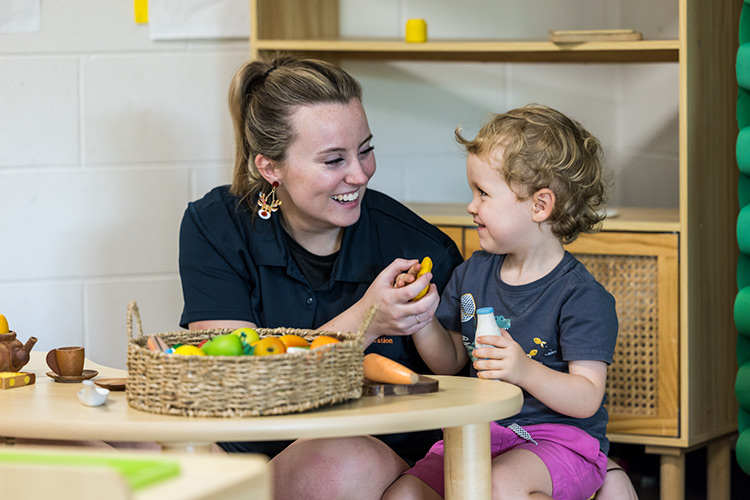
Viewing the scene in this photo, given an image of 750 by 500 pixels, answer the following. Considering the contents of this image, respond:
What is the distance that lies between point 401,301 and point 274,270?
398 mm

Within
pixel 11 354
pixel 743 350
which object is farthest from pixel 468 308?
pixel 11 354

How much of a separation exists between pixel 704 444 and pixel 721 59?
92cm

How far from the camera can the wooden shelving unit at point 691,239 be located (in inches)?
86.7

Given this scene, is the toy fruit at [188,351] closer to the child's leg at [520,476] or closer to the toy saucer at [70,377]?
the toy saucer at [70,377]

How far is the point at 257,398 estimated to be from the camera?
125cm

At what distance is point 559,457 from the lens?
5.40ft

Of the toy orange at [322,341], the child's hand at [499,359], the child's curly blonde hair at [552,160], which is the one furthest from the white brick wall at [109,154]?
the toy orange at [322,341]

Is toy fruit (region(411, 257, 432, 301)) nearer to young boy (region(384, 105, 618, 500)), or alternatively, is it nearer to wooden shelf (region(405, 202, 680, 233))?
young boy (region(384, 105, 618, 500))

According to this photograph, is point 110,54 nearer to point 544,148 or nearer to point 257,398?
point 544,148

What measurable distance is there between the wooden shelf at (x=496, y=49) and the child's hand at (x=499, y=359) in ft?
3.22

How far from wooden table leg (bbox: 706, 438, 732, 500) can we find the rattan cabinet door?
0.69ft

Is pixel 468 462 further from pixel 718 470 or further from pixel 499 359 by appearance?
pixel 718 470

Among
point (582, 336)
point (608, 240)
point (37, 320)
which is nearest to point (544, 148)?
point (582, 336)

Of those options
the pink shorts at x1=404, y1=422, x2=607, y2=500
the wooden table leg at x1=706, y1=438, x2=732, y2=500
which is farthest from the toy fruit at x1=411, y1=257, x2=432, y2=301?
the wooden table leg at x1=706, y1=438, x2=732, y2=500
